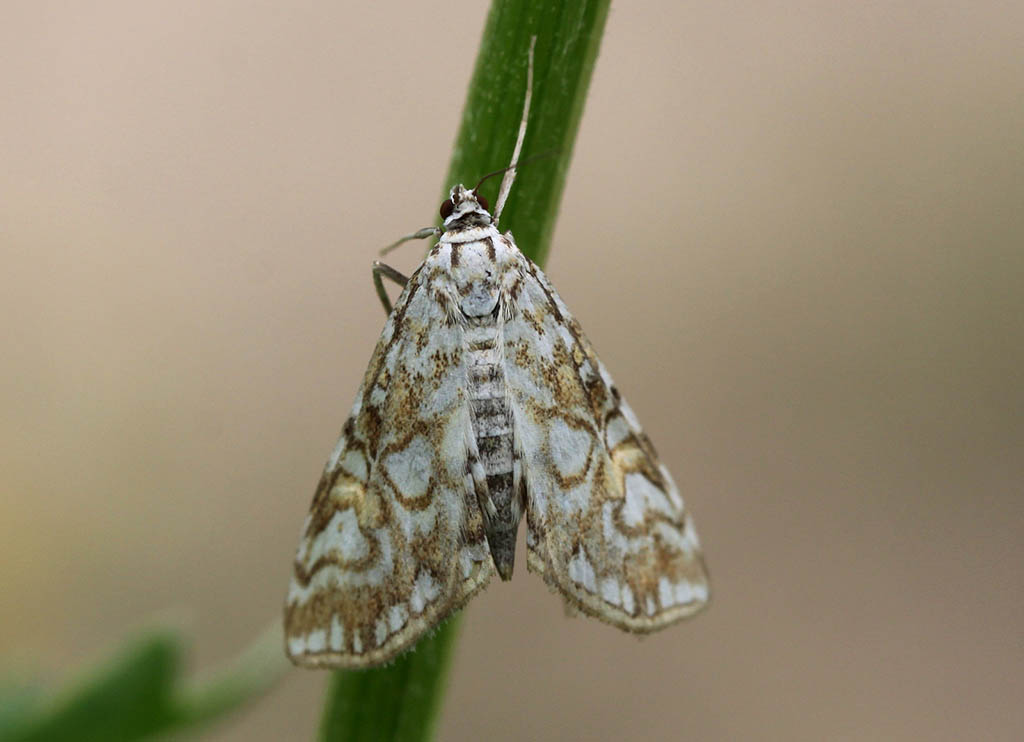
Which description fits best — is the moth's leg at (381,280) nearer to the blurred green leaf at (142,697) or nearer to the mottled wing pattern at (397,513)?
the mottled wing pattern at (397,513)

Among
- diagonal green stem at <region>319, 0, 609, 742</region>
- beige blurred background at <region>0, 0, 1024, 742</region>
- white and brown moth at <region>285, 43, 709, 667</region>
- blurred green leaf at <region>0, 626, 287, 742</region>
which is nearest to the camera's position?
diagonal green stem at <region>319, 0, 609, 742</region>

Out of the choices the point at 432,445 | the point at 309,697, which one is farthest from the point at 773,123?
the point at 432,445

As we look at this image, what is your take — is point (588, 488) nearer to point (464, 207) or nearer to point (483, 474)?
point (483, 474)

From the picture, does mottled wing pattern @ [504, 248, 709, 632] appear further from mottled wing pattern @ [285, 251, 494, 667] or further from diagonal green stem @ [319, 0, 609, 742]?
diagonal green stem @ [319, 0, 609, 742]

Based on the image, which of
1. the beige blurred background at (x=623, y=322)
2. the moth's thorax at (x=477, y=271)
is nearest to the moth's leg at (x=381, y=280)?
the moth's thorax at (x=477, y=271)

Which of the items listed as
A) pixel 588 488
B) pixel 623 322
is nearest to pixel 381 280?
pixel 588 488

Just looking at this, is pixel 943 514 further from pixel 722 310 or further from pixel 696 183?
pixel 696 183

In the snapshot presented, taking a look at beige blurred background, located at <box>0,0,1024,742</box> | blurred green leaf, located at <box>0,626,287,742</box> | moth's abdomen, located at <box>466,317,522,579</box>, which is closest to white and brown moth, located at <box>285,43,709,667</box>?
moth's abdomen, located at <box>466,317,522,579</box>
